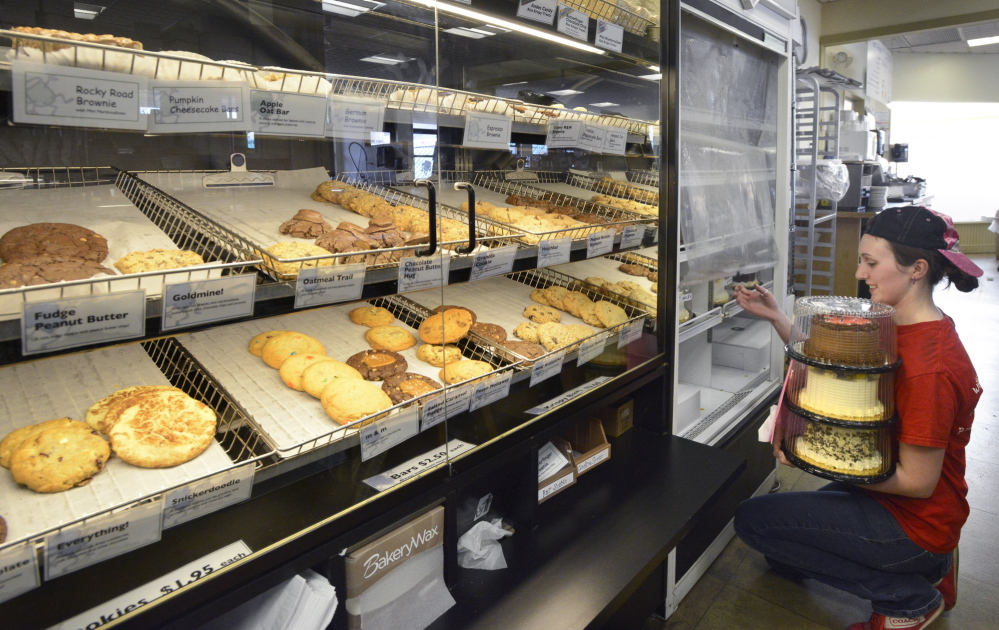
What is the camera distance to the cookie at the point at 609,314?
196 centimetres

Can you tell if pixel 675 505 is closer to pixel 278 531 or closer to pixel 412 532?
pixel 412 532

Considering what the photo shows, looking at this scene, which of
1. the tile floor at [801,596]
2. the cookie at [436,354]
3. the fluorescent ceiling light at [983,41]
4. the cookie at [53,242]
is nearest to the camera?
the cookie at [53,242]

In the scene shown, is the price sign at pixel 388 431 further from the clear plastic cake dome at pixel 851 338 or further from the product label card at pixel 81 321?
the clear plastic cake dome at pixel 851 338

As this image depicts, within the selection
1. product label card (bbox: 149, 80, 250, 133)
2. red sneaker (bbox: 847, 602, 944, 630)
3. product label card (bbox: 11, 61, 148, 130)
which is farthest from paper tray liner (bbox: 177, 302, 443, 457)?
red sneaker (bbox: 847, 602, 944, 630)

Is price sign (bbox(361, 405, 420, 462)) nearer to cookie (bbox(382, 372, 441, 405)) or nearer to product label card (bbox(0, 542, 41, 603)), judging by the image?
cookie (bbox(382, 372, 441, 405))

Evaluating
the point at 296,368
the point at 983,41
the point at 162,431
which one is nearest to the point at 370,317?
the point at 296,368

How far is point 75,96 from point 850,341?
174cm

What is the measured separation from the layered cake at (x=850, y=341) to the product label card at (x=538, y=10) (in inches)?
42.8

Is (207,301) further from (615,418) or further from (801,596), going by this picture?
(801,596)

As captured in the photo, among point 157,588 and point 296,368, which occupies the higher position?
point 296,368

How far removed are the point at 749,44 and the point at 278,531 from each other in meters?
2.54

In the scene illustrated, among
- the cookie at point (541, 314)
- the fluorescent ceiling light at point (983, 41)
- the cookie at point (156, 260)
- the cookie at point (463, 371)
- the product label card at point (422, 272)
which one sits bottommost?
the cookie at point (463, 371)

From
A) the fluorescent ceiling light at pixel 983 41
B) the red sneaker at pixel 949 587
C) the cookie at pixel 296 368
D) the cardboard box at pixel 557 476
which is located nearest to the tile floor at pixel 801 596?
the red sneaker at pixel 949 587

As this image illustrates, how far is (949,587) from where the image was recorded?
6.99ft
